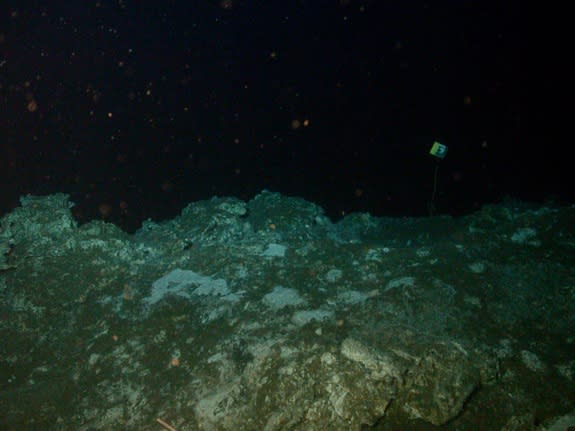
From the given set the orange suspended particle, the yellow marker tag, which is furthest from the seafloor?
the orange suspended particle

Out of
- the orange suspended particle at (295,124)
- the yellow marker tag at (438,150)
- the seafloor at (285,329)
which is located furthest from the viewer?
the orange suspended particle at (295,124)

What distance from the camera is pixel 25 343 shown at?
2.99m

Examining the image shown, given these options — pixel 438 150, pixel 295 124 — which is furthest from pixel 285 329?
pixel 295 124

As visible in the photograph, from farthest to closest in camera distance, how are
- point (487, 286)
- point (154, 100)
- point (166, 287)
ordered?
1. point (154, 100)
2. point (166, 287)
3. point (487, 286)

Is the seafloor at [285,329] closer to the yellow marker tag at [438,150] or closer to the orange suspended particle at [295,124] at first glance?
the yellow marker tag at [438,150]

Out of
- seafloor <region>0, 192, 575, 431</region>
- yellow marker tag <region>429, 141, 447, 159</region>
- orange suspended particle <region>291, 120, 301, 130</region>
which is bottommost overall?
seafloor <region>0, 192, 575, 431</region>

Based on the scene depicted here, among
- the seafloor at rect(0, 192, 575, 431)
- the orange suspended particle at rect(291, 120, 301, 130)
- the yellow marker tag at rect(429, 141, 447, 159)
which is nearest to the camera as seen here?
the seafloor at rect(0, 192, 575, 431)

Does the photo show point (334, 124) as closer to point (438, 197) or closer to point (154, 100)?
point (438, 197)

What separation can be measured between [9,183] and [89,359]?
3.57 m

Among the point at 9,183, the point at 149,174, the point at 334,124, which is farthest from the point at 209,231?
the point at 9,183

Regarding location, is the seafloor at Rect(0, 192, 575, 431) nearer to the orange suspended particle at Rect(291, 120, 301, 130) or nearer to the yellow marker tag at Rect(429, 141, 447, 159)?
the yellow marker tag at Rect(429, 141, 447, 159)

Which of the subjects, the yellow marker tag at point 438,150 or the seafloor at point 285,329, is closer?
the seafloor at point 285,329

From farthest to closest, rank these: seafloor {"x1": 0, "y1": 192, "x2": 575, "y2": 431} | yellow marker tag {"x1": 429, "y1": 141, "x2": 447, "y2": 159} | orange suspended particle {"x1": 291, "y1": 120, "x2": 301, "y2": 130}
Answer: orange suspended particle {"x1": 291, "y1": 120, "x2": 301, "y2": 130}, yellow marker tag {"x1": 429, "y1": 141, "x2": 447, "y2": 159}, seafloor {"x1": 0, "y1": 192, "x2": 575, "y2": 431}

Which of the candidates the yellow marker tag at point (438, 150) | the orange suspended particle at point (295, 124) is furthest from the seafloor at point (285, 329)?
the orange suspended particle at point (295, 124)
